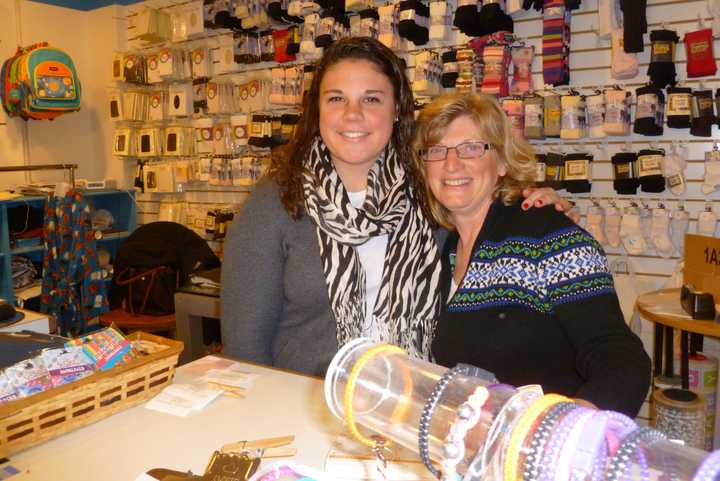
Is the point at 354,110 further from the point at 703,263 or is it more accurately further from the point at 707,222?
the point at 707,222

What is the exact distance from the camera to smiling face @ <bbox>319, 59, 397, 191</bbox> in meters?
1.74

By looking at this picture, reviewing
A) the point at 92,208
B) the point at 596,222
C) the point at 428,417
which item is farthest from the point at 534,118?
the point at 92,208

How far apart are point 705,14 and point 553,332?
106 inches

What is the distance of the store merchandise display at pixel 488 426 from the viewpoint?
0.45 meters

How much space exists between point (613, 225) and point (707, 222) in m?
0.48

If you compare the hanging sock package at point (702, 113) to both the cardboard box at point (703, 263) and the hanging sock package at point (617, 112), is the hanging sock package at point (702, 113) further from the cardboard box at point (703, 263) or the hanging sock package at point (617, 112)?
the cardboard box at point (703, 263)

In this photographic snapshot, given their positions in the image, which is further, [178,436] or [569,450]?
[178,436]

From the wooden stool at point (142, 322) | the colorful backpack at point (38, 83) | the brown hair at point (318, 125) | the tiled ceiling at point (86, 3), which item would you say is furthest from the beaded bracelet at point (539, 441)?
the tiled ceiling at point (86, 3)

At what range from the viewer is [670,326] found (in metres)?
2.81

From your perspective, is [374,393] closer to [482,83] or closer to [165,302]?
[482,83]

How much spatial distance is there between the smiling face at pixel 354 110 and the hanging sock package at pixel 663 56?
2125mm

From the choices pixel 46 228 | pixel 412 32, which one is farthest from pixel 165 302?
pixel 412 32

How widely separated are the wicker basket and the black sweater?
74cm

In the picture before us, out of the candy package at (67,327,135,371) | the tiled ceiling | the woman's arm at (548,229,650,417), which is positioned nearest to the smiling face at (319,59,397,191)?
the woman's arm at (548,229,650,417)
